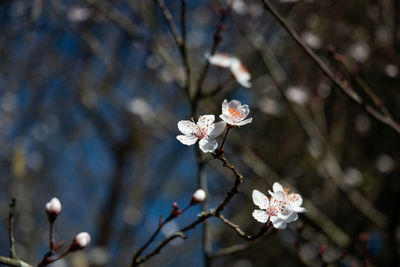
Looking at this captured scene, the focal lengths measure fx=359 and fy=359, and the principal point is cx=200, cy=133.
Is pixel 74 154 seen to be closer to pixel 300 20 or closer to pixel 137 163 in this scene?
pixel 137 163

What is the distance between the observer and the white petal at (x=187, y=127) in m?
1.18

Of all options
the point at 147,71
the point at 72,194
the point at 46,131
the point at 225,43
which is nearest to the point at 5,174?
the point at 46,131

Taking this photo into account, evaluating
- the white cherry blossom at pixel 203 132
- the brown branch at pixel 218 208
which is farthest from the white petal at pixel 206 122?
the brown branch at pixel 218 208

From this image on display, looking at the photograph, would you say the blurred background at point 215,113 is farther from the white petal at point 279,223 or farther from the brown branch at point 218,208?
the brown branch at point 218,208

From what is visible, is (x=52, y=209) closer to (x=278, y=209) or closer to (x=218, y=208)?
(x=218, y=208)

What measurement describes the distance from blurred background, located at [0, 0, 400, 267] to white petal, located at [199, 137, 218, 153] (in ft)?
2.92

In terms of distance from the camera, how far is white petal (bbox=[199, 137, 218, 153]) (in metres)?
1.07

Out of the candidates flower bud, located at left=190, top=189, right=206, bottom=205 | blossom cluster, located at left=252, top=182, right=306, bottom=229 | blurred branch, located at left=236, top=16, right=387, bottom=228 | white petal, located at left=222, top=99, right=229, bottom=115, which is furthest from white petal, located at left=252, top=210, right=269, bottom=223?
blurred branch, located at left=236, top=16, right=387, bottom=228

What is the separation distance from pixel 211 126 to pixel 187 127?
98mm

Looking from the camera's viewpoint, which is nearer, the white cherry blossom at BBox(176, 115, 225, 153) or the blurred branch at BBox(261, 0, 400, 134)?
the white cherry blossom at BBox(176, 115, 225, 153)

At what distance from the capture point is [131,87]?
471cm

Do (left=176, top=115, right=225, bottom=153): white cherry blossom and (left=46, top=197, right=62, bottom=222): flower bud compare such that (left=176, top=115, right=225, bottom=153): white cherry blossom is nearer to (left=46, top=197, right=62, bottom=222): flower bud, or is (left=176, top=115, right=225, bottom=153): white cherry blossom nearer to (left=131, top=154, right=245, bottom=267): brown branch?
(left=131, top=154, right=245, bottom=267): brown branch

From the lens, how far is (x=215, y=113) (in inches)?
111

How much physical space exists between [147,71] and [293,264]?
9.34 feet
